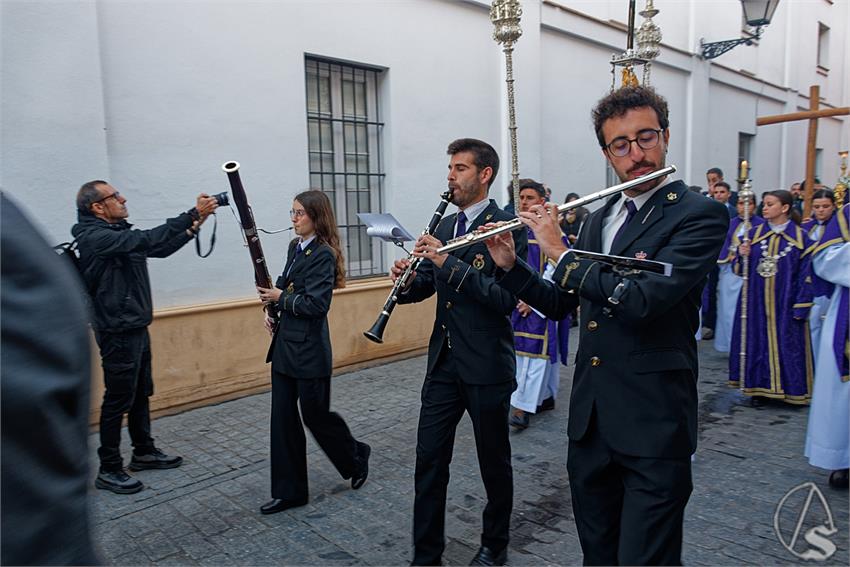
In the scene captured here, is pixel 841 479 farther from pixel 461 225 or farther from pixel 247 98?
pixel 247 98

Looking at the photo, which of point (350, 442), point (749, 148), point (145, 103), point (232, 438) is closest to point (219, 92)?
point (145, 103)

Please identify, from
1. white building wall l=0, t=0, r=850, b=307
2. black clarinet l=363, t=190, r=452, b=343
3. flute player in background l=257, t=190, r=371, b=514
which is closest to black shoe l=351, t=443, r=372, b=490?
flute player in background l=257, t=190, r=371, b=514

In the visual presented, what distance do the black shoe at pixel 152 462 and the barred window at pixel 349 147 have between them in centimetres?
340

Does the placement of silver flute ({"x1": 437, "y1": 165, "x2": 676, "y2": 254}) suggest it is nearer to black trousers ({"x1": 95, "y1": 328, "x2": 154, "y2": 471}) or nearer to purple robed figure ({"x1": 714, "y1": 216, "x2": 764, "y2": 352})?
black trousers ({"x1": 95, "y1": 328, "x2": 154, "y2": 471})

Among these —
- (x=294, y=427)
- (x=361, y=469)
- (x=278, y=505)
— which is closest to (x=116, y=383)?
(x=294, y=427)

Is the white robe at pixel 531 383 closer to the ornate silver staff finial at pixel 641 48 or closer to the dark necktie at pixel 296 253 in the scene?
the dark necktie at pixel 296 253

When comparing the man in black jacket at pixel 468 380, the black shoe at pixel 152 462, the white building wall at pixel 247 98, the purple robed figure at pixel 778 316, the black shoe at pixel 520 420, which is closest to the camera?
the man in black jacket at pixel 468 380

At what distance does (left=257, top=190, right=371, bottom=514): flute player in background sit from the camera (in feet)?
12.7

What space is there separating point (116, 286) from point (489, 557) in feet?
9.51

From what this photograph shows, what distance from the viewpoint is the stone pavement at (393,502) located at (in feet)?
11.1

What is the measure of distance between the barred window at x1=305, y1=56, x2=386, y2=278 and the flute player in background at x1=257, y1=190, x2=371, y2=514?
3091mm

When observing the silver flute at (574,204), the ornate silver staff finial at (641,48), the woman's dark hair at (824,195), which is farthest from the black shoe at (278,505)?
the woman's dark hair at (824,195)

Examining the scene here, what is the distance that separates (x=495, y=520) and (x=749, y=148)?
15.0 metres

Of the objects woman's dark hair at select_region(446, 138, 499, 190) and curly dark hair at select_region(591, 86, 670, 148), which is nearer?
curly dark hair at select_region(591, 86, 670, 148)
